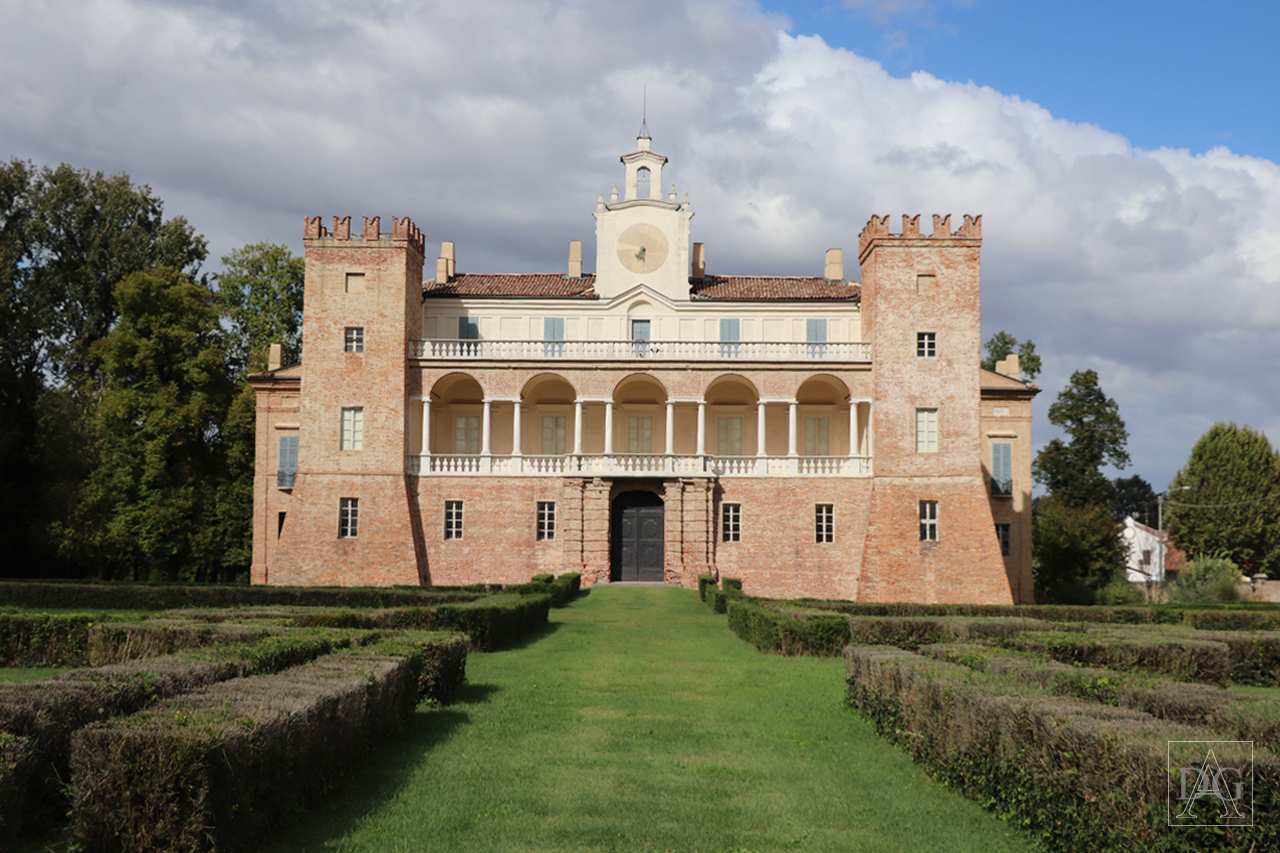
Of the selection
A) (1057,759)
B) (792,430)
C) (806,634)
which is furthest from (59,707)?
(792,430)

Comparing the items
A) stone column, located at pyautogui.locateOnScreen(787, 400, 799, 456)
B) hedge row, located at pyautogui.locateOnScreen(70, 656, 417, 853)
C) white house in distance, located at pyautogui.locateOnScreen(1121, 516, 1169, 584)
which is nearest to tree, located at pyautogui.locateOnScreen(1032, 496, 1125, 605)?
stone column, located at pyautogui.locateOnScreen(787, 400, 799, 456)

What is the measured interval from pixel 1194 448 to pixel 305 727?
6493 cm

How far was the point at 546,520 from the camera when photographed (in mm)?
41469

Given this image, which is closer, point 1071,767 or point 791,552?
point 1071,767

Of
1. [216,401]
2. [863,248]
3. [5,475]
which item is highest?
[863,248]

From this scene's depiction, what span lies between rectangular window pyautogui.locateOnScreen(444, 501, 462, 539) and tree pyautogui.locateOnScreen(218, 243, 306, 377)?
1681 cm

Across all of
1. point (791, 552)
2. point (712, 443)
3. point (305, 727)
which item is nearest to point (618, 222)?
point (712, 443)

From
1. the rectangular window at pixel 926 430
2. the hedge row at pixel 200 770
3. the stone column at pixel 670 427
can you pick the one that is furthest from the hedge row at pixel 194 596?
the rectangular window at pixel 926 430

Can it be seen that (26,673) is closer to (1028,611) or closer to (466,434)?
(1028,611)

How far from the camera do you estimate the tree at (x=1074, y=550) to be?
5012 cm

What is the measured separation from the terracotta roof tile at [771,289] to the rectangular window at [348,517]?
16.7 metres

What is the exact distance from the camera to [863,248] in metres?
43.2

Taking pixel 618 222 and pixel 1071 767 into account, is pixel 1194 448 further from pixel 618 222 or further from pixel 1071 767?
pixel 1071 767

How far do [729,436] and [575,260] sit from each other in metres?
11.3
